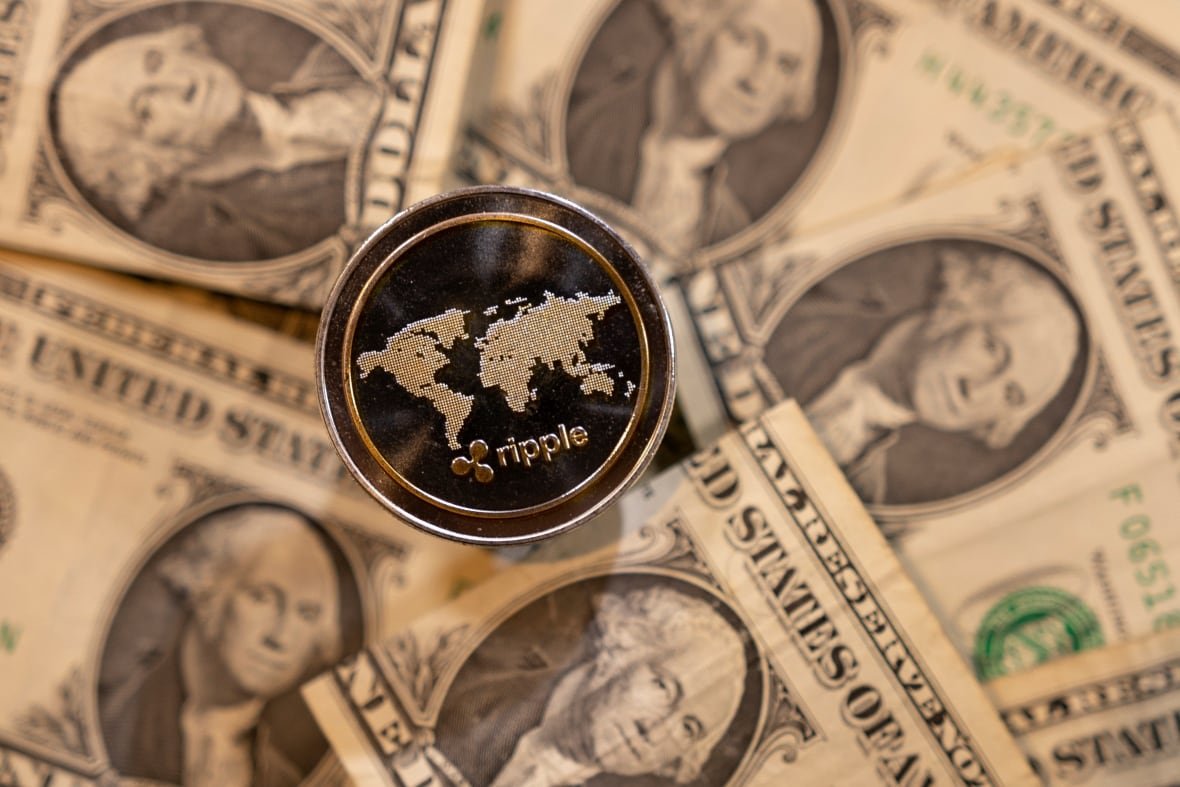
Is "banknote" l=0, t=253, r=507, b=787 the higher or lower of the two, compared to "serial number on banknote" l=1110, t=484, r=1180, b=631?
higher

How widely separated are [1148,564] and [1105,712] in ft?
0.44

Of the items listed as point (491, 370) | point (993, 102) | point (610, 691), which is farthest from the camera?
point (993, 102)

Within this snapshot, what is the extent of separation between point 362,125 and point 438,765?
547 millimetres

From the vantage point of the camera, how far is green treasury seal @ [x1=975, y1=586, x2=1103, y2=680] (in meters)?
0.90

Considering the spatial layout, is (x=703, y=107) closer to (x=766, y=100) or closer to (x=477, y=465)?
(x=766, y=100)

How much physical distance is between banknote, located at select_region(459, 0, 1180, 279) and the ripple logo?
0.29 m

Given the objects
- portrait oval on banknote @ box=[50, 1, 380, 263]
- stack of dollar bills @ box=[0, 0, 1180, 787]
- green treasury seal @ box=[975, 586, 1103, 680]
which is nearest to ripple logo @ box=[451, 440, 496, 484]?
stack of dollar bills @ box=[0, 0, 1180, 787]

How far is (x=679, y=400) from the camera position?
894mm

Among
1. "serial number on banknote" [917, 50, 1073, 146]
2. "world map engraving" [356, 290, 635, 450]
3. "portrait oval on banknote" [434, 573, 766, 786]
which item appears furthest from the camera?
"serial number on banknote" [917, 50, 1073, 146]

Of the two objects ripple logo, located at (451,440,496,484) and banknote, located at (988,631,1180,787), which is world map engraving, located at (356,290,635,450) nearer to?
ripple logo, located at (451,440,496,484)

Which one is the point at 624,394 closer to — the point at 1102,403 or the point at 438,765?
the point at 438,765

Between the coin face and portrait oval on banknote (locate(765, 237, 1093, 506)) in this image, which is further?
portrait oval on banknote (locate(765, 237, 1093, 506))

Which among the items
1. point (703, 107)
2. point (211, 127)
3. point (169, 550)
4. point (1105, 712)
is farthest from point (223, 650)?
point (1105, 712)

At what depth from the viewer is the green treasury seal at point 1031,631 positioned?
90cm
